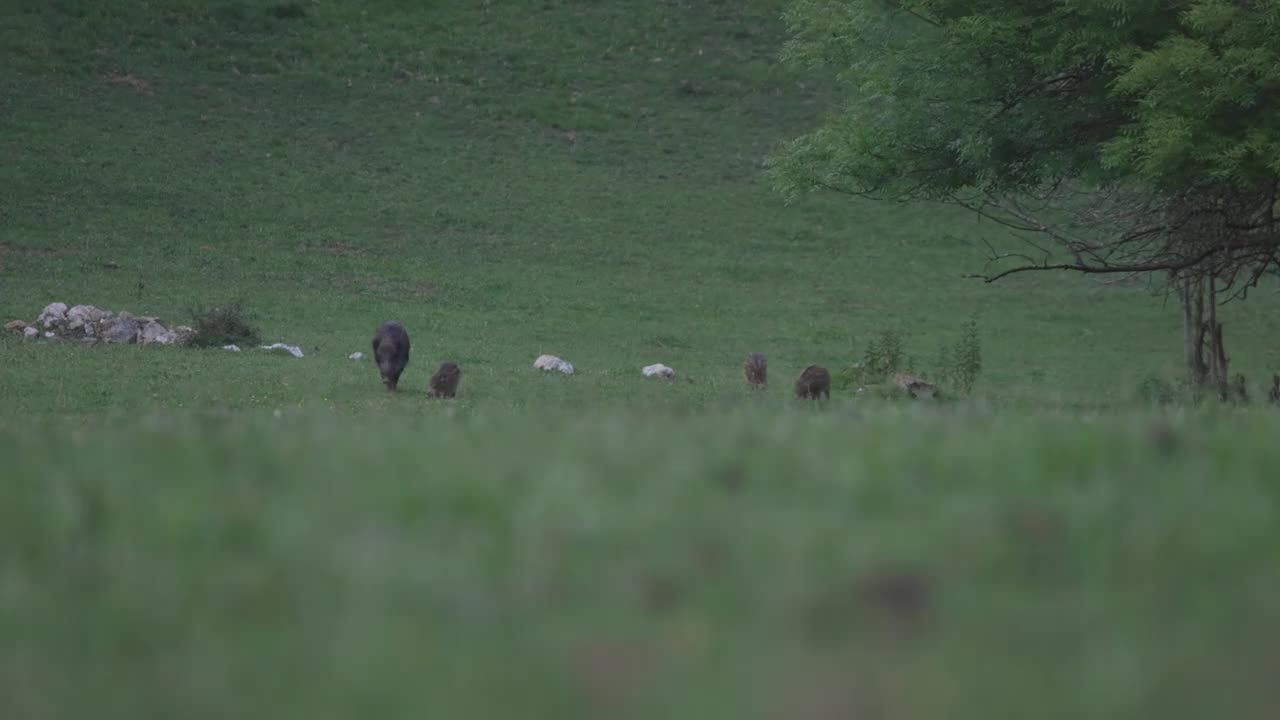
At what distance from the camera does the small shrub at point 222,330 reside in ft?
82.5

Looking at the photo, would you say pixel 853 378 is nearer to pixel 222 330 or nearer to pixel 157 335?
pixel 222 330

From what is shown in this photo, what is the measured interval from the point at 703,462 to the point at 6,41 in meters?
47.3

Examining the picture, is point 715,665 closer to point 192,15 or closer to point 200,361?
point 200,361

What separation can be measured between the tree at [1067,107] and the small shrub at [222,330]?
36.5 feet

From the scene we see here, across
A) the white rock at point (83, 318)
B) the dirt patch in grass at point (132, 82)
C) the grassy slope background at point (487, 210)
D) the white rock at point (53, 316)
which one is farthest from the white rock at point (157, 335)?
the dirt patch in grass at point (132, 82)

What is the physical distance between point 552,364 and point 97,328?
8328mm

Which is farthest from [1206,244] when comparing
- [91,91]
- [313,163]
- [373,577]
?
[91,91]

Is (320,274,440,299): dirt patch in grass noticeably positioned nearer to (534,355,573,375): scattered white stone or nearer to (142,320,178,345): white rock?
(534,355,573,375): scattered white stone

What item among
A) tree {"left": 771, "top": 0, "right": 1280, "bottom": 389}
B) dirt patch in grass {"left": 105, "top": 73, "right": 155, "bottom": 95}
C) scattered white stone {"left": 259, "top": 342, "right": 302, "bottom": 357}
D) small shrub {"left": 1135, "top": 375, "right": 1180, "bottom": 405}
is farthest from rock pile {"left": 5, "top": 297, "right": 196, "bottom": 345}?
dirt patch in grass {"left": 105, "top": 73, "right": 155, "bottom": 95}

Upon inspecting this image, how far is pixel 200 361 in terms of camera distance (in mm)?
22781

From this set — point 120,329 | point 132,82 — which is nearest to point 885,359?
point 120,329

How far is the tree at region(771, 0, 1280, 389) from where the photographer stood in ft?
48.2

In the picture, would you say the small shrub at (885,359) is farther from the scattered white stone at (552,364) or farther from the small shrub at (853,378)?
the scattered white stone at (552,364)

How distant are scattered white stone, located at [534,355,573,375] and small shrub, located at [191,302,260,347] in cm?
535
